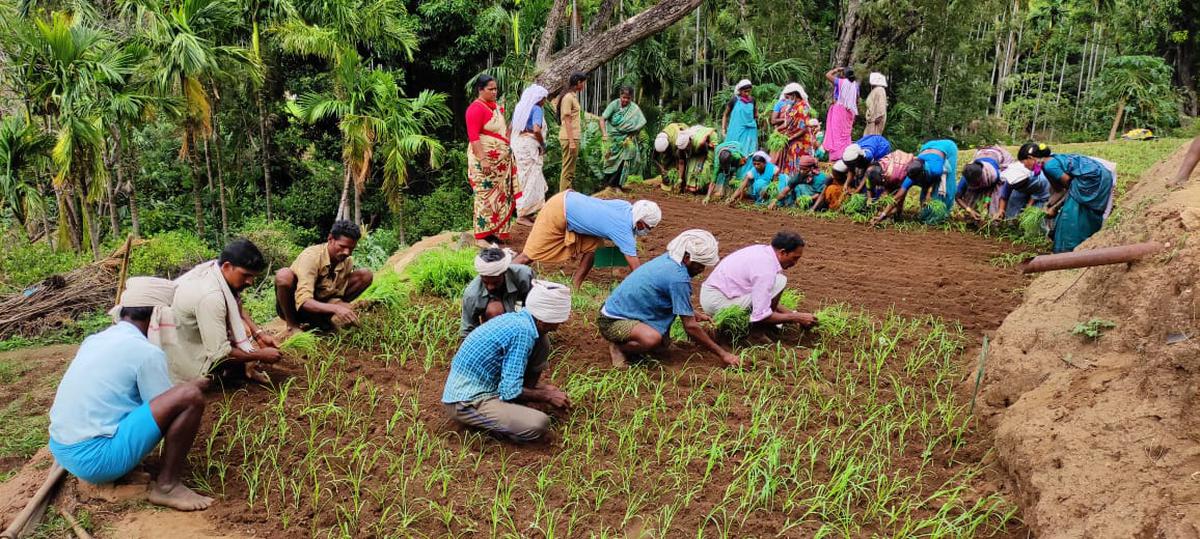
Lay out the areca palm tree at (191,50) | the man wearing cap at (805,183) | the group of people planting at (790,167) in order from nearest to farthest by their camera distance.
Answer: the group of people planting at (790,167), the areca palm tree at (191,50), the man wearing cap at (805,183)

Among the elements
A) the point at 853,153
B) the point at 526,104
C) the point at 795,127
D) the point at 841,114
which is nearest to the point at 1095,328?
the point at 526,104

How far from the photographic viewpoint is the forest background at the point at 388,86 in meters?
9.16

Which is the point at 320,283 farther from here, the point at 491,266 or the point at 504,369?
the point at 504,369

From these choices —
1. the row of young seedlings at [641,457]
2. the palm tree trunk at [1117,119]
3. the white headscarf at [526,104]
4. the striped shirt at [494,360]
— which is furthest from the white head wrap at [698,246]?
the palm tree trunk at [1117,119]

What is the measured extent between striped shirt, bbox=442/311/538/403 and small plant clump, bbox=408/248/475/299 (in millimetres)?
2224

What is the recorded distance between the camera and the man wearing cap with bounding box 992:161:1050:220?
7857 millimetres

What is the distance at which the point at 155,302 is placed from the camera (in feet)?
12.0

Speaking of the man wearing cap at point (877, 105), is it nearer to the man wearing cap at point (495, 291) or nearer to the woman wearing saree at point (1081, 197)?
the woman wearing saree at point (1081, 197)

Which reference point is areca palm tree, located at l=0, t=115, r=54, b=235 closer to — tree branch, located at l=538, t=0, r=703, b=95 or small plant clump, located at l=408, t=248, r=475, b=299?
small plant clump, located at l=408, t=248, r=475, b=299

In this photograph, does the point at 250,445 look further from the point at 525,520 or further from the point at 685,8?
the point at 685,8

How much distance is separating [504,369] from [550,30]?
9.08m

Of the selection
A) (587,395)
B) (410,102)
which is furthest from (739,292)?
(410,102)

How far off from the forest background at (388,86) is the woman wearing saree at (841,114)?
1.68 metres

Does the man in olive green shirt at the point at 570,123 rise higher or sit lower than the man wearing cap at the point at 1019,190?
higher
